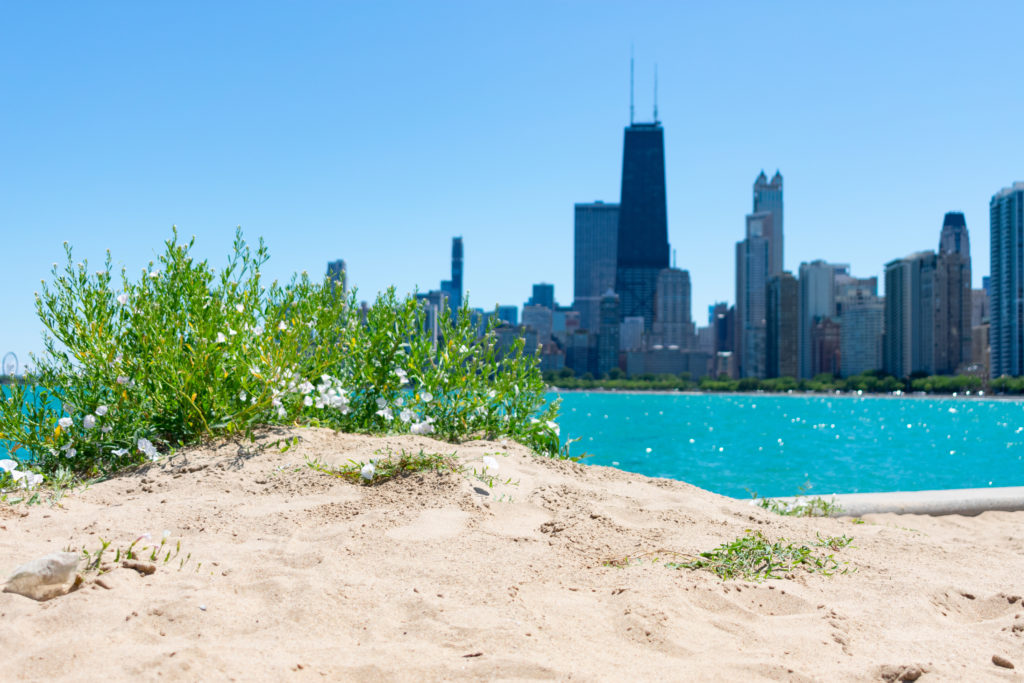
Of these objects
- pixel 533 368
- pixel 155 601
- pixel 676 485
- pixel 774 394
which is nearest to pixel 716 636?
pixel 155 601

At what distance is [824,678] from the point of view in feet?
7.44

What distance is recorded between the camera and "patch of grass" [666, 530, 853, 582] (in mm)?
3264

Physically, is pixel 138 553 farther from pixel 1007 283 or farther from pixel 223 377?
pixel 1007 283

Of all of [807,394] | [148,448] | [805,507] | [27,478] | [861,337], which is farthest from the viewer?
[861,337]

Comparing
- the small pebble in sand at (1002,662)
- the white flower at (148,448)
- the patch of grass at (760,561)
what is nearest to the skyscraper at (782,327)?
the patch of grass at (760,561)

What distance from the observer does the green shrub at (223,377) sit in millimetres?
4805

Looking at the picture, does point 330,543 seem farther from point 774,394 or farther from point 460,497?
point 774,394

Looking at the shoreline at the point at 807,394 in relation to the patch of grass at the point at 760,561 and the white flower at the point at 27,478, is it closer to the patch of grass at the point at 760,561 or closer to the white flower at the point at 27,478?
the white flower at the point at 27,478

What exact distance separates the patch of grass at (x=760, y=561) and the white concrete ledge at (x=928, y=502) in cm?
194

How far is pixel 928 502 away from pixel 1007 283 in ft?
430

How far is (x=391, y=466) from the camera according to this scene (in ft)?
14.0

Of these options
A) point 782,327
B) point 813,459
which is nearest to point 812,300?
point 782,327

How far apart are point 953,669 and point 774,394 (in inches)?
5829

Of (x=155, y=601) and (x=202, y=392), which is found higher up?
(x=202, y=392)
